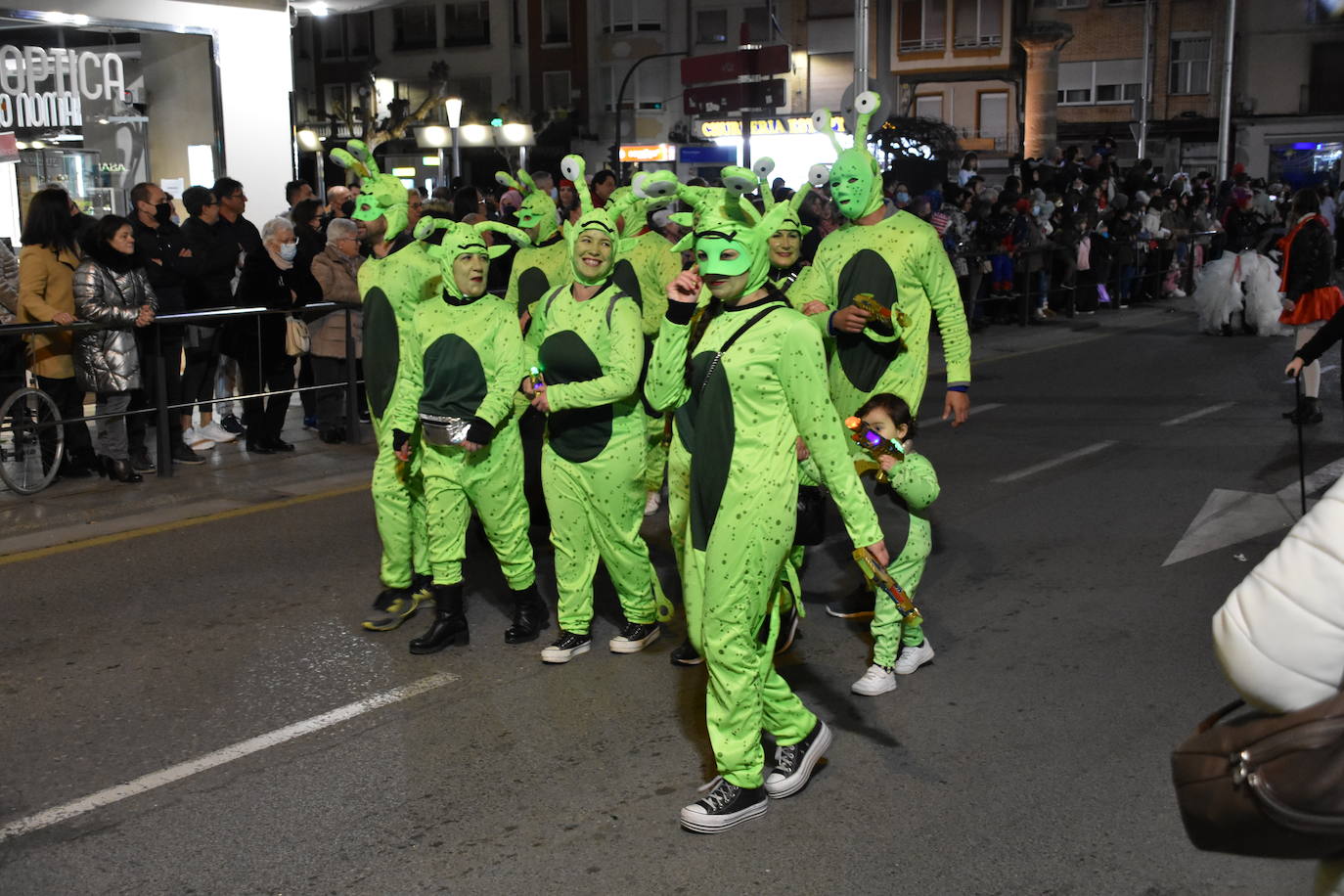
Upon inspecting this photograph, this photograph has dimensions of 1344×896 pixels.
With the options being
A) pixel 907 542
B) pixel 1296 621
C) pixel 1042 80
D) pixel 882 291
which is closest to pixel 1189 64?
pixel 1042 80

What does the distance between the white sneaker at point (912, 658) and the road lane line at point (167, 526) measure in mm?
4681

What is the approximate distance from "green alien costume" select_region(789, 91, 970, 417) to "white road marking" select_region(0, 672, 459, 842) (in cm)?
225

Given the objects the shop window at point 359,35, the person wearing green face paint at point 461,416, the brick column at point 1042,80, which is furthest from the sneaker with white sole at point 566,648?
the shop window at point 359,35

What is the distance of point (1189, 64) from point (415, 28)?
29021 mm

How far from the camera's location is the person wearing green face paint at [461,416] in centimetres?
589

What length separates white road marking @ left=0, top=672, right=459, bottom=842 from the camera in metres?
4.53

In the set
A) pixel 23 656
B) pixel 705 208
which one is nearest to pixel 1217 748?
pixel 705 208

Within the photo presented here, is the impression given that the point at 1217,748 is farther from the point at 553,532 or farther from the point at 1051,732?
the point at 553,532

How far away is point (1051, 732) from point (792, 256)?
104 inches

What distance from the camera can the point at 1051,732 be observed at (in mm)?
5195

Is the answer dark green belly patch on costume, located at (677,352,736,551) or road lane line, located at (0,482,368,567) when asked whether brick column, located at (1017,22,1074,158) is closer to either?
road lane line, located at (0,482,368,567)

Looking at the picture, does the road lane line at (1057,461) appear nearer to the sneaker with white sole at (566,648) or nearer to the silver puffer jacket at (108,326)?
the sneaker with white sole at (566,648)

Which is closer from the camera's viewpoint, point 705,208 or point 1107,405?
point 705,208

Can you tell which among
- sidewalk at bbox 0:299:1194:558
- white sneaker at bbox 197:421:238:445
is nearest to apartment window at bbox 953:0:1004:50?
sidewalk at bbox 0:299:1194:558
